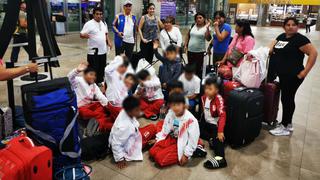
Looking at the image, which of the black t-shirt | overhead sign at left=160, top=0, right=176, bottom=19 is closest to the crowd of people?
the black t-shirt

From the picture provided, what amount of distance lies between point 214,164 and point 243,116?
1.79 feet

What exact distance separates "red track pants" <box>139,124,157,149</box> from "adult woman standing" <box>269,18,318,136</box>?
138 centimetres

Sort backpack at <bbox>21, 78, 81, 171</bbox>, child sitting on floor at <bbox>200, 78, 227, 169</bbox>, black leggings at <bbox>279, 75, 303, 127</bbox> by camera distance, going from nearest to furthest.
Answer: backpack at <bbox>21, 78, 81, 171</bbox>, child sitting on floor at <bbox>200, 78, 227, 169</bbox>, black leggings at <bbox>279, 75, 303, 127</bbox>

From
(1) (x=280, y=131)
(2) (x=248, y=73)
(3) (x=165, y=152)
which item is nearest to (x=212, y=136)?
(3) (x=165, y=152)

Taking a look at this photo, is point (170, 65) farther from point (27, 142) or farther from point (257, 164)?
point (257, 164)

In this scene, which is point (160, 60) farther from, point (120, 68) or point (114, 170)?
point (114, 170)

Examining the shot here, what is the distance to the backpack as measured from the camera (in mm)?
1710

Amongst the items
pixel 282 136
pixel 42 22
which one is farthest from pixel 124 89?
pixel 282 136

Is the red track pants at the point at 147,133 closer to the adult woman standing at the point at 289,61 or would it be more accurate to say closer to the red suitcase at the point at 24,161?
the red suitcase at the point at 24,161

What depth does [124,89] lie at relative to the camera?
670 mm

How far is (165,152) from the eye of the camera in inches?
95.6

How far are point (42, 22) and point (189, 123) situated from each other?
1.19 m

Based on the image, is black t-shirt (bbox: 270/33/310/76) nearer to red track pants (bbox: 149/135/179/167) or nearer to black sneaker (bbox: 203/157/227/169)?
black sneaker (bbox: 203/157/227/169)

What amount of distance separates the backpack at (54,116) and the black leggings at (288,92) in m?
2.19
